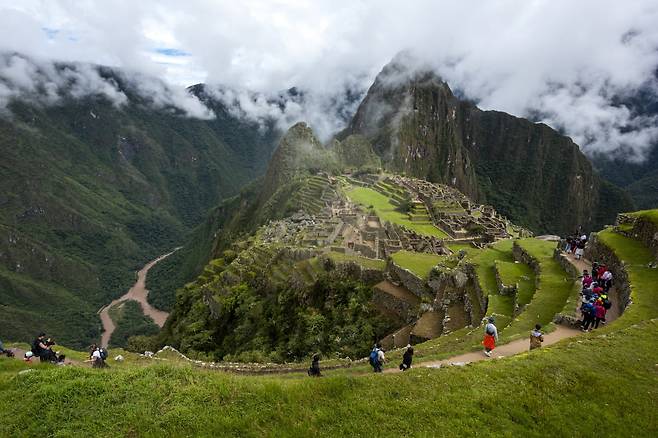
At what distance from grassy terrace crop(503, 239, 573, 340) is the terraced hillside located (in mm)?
5297

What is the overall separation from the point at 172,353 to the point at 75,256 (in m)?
200

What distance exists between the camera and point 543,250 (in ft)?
109

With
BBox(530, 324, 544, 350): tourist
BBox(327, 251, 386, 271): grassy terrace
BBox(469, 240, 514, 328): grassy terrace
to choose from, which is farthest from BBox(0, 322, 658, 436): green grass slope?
BBox(327, 251, 386, 271): grassy terrace

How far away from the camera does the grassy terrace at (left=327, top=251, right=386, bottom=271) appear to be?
33438 millimetres

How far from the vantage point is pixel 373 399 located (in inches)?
459

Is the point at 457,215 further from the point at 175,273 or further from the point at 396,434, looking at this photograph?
the point at 175,273

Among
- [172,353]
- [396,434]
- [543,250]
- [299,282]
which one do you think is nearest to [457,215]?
[543,250]

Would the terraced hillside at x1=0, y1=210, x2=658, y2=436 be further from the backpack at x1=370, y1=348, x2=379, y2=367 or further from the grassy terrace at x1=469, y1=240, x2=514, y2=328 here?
the grassy terrace at x1=469, y1=240, x2=514, y2=328

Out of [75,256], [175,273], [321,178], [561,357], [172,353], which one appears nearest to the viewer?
[561,357]

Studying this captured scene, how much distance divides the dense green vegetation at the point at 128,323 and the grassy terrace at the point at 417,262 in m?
88.0

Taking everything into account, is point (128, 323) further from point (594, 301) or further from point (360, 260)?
point (594, 301)

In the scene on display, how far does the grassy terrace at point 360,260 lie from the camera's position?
33.4m

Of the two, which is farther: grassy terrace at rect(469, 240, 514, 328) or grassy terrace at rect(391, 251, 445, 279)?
grassy terrace at rect(391, 251, 445, 279)

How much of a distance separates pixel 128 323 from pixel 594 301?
129 m
